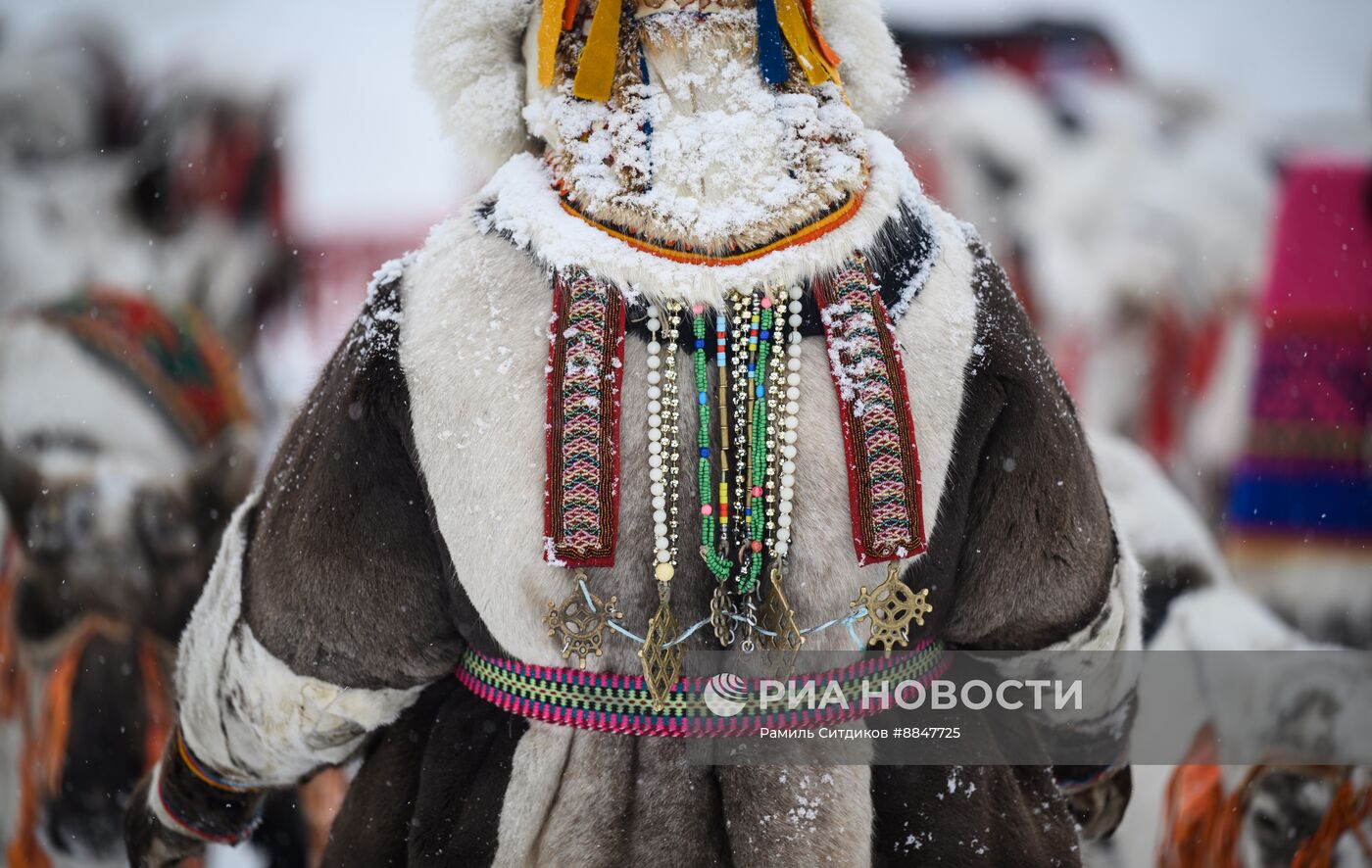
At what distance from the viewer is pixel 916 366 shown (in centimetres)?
86

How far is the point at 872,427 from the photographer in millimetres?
822

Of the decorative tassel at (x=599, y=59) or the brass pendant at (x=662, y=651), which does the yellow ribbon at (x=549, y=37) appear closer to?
the decorative tassel at (x=599, y=59)

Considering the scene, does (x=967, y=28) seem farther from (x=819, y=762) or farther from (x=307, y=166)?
(x=819, y=762)

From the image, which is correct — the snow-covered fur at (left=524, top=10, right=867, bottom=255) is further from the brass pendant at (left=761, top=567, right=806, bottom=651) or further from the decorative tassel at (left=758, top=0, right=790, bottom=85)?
the brass pendant at (left=761, top=567, right=806, bottom=651)

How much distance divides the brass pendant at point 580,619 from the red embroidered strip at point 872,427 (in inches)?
8.3

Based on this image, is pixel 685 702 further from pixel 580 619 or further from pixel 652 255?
pixel 652 255

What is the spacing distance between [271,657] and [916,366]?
62cm

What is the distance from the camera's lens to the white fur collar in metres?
0.81

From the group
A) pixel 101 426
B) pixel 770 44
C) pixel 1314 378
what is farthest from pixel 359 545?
pixel 1314 378

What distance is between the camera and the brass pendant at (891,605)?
0.85 metres

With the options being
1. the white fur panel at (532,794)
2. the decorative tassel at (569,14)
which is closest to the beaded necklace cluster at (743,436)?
the white fur panel at (532,794)

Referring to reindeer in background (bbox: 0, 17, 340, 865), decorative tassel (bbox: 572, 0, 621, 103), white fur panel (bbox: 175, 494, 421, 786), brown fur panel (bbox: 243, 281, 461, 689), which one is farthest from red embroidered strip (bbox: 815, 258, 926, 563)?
reindeer in background (bbox: 0, 17, 340, 865)

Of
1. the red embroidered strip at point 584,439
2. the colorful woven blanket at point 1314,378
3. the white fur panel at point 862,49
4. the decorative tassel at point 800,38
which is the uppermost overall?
the decorative tassel at point 800,38

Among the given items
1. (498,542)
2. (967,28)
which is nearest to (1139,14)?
(967,28)
